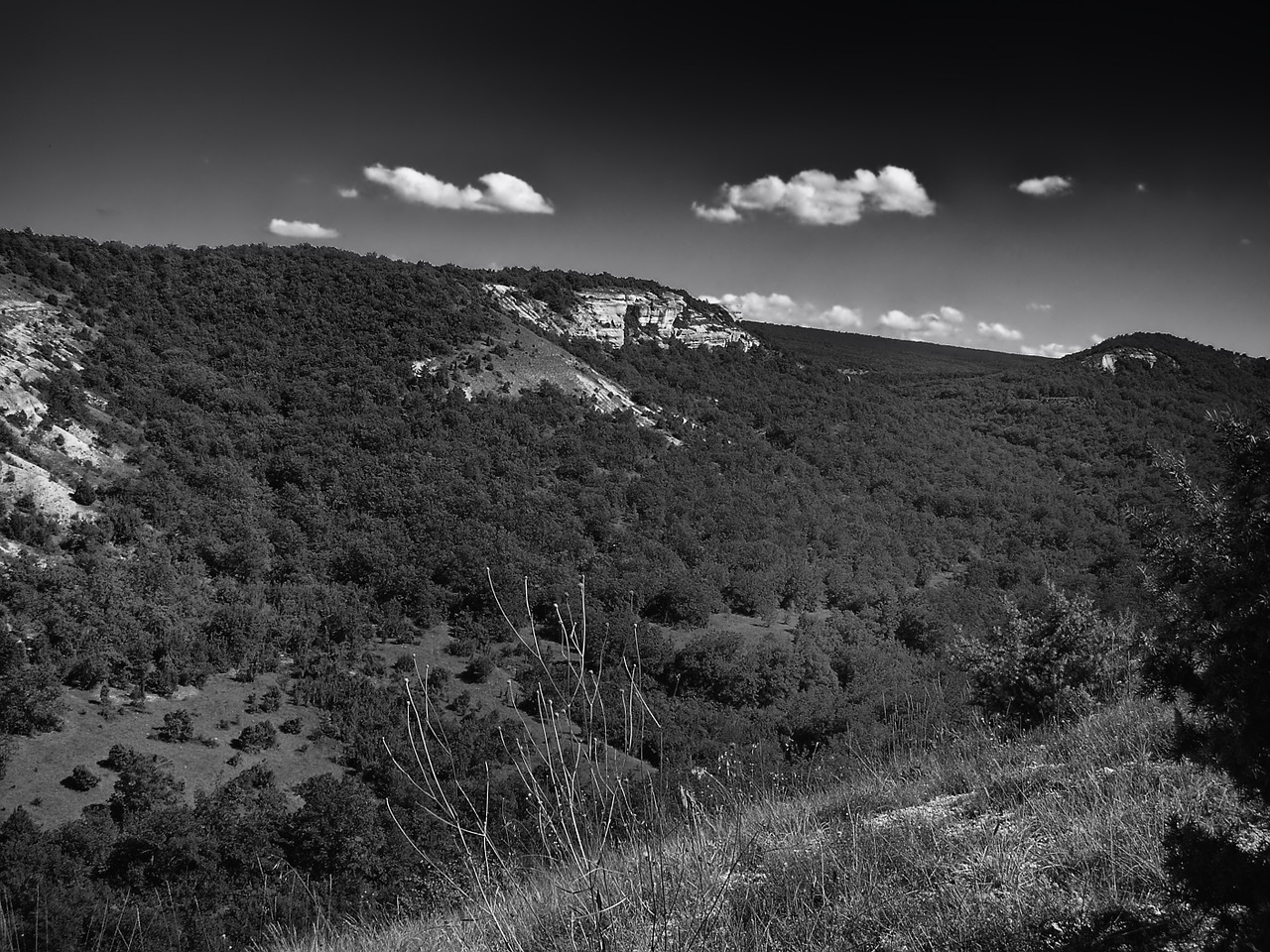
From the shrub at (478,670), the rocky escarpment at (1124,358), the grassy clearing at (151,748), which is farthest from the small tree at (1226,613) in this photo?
the rocky escarpment at (1124,358)

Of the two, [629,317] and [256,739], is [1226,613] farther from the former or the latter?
[629,317]

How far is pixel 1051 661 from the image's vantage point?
13.6 meters

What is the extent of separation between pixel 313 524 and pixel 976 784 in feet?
110

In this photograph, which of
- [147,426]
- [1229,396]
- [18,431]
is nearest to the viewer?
[18,431]

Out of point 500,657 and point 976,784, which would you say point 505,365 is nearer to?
point 500,657

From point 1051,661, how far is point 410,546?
1087 inches

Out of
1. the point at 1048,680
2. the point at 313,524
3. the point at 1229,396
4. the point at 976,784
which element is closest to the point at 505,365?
the point at 313,524

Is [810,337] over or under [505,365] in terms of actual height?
over

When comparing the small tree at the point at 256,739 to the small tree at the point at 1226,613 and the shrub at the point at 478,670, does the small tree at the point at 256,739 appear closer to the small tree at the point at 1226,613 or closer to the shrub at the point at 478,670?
the shrub at the point at 478,670

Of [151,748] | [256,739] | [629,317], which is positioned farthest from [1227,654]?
[629,317]

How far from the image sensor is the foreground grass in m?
2.38

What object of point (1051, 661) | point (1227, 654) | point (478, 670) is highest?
point (1227, 654)

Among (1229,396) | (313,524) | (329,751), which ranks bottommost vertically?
(329,751)

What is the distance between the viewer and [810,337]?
361 feet
